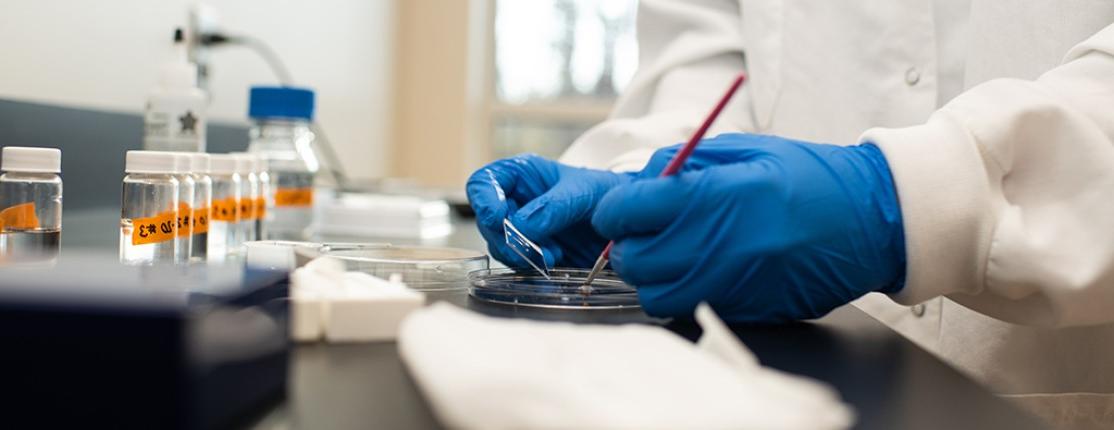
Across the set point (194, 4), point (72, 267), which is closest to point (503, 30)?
point (194, 4)

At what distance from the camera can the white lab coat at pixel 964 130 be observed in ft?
2.89

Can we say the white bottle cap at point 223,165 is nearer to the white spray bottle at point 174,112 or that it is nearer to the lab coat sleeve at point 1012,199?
the white spray bottle at point 174,112

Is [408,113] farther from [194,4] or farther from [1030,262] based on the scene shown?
[1030,262]

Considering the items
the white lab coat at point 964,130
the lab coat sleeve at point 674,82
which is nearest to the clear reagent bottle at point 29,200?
the white lab coat at point 964,130

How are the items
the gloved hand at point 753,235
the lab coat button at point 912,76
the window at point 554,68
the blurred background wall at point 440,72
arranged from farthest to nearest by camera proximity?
the window at point 554,68
the blurred background wall at point 440,72
the lab coat button at point 912,76
the gloved hand at point 753,235

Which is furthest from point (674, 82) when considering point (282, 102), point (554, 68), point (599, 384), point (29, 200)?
point (554, 68)

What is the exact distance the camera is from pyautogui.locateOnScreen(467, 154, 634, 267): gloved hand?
1018 mm

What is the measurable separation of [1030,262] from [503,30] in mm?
3521

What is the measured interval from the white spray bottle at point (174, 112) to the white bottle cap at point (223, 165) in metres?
0.35

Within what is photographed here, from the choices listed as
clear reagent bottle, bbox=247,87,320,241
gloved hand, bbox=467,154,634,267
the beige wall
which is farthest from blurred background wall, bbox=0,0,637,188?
gloved hand, bbox=467,154,634,267

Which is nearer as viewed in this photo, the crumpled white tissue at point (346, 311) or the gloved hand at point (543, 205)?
the crumpled white tissue at point (346, 311)

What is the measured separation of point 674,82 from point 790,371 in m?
1.12

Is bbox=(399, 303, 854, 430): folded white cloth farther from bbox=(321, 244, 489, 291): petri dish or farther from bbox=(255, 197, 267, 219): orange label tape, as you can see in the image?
bbox=(255, 197, 267, 219): orange label tape

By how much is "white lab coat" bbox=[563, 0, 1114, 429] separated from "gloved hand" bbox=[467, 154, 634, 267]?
0.57 ft
